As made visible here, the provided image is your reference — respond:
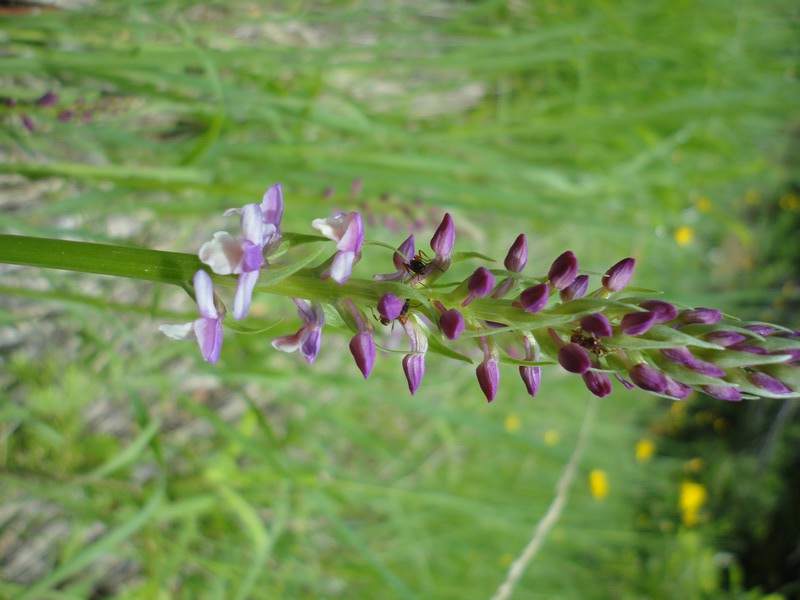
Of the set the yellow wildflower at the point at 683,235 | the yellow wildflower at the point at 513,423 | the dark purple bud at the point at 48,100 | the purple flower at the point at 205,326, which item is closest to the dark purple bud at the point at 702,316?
the purple flower at the point at 205,326

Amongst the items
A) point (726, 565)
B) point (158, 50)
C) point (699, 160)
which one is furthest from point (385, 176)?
point (726, 565)

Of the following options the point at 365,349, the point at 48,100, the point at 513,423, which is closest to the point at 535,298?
the point at 365,349

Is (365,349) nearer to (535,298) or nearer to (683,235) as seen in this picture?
(535,298)

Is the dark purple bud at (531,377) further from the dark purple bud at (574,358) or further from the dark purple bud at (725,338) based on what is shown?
the dark purple bud at (725,338)

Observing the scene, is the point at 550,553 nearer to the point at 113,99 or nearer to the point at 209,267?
the point at 113,99

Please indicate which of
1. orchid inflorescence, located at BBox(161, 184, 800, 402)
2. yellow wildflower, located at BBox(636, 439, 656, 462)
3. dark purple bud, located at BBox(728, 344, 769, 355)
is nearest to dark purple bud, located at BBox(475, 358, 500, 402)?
orchid inflorescence, located at BBox(161, 184, 800, 402)

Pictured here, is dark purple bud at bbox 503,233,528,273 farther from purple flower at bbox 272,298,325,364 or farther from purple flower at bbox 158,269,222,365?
purple flower at bbox 158,269,222,365

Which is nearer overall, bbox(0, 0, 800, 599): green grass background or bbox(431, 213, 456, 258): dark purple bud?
bbox(431, 213, 456, 258): dark purple bud
